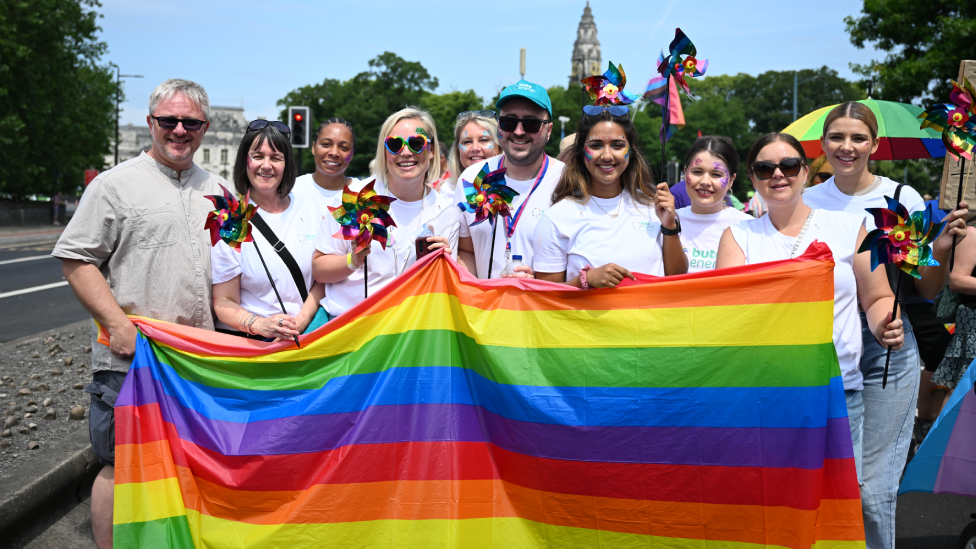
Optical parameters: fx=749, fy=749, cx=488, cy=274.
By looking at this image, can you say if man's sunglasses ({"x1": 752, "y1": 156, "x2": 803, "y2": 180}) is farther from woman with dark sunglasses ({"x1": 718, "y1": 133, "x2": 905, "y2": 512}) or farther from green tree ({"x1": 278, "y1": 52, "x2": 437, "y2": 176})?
green tree ({"x1": 278, "y1": 52, "x2": 437, "y2": 176})

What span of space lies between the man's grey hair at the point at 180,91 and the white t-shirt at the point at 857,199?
3.30 metres

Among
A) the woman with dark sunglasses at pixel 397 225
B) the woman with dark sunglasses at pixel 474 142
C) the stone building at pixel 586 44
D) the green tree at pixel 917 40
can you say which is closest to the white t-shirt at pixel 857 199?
the woman with dark sunglasses at pixel 397 225

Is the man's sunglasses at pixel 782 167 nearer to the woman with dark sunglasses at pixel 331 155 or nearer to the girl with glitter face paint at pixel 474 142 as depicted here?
the girl with glitter face paint at pixel 474 142

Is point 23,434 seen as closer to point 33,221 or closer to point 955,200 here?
point 955,200

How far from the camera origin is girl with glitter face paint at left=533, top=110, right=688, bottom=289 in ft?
11.7

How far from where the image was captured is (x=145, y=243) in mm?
3793

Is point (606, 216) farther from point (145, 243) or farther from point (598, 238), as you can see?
point (145, 243)

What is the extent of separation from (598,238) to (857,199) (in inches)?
61.7

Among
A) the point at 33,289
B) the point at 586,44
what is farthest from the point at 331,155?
the point at 586,44

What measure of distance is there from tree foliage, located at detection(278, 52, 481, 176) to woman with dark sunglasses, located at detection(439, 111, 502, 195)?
57246 millimetres

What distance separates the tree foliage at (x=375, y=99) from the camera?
6581 cm

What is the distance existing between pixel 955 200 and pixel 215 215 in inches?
151

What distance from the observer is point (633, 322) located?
3.36 meters

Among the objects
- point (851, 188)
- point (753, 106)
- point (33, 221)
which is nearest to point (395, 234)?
point (851, 188)
